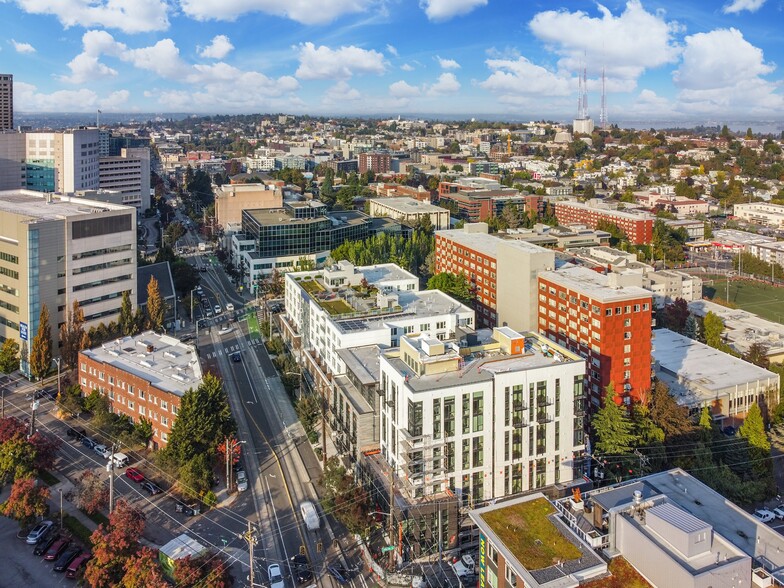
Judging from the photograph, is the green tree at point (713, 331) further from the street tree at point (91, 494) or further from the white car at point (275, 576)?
the street tree at point (91, 494)

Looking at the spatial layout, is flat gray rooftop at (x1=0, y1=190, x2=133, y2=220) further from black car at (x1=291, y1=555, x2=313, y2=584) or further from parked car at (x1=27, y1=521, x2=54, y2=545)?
black car at (x1=291, y1=555, x2=313, y2=584)

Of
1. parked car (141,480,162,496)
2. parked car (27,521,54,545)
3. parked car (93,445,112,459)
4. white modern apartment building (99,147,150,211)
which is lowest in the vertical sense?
parked car (27,521,54,545)

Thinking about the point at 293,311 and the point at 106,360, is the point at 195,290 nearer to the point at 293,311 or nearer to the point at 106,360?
the point at 293,311

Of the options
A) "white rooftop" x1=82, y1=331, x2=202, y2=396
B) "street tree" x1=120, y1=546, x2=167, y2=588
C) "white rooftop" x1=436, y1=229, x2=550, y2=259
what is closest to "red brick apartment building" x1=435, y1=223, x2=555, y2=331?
"white rooftop" x1=436, y1=229, x2=550, y2=259

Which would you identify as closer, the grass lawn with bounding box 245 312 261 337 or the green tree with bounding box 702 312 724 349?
the green tree with bounding box 702 312 724 349

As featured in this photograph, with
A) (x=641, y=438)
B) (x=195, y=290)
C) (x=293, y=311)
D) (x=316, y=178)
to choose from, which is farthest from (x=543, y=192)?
(x=641, y=438)

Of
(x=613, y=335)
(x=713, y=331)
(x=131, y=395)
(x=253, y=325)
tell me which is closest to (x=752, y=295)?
(x=713, y=331)

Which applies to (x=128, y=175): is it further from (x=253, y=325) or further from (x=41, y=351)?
(x=41, y=351)
